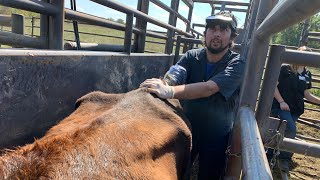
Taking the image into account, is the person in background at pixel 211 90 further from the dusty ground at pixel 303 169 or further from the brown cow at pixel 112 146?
the dusty ground at pixel 303 169

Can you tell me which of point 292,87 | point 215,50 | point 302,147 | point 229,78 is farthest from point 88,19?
point 292,87

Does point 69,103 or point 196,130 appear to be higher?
point 69,103

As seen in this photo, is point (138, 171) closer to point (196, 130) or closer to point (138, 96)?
point (138, 96)

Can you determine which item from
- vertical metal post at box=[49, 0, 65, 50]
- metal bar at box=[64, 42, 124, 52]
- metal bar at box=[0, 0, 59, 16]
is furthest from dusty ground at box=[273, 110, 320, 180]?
metal bar at box=[0, 0, 59, 16]

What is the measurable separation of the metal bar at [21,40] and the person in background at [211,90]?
82cm

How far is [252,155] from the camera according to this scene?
1.22 metres

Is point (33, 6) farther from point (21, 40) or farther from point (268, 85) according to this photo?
point (268, 85)

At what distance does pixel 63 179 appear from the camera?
1156 millimetres

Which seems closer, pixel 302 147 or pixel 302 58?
Answer: pixel 302 58

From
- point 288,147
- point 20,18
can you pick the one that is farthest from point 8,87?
point 20,18

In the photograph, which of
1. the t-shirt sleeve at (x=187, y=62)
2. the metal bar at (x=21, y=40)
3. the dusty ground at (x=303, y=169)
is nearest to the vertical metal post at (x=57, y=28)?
the metal bar at (x=21, y=40)

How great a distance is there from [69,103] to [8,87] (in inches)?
23.5

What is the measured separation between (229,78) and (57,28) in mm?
1385

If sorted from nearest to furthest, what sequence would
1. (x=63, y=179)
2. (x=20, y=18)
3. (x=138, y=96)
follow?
1. (x=63, y=179)
2. (x=138, y=96)
3. (x=20, y=18)
